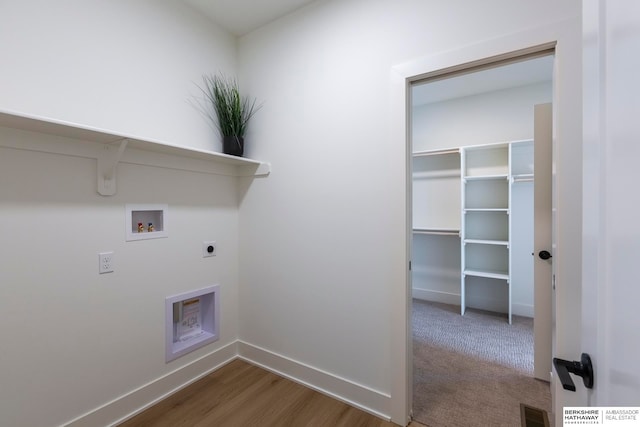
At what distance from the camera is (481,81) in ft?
10.2

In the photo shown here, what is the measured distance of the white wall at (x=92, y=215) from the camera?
1334mm

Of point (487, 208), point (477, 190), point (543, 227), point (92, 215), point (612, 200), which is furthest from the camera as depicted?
point (477, 190)

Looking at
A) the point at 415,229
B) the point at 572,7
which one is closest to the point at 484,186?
the point at 415,229

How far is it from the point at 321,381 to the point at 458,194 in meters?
2.88

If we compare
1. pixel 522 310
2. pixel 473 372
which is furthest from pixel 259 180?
pixel 522 310

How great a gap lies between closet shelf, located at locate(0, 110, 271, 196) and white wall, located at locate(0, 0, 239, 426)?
0.13ft

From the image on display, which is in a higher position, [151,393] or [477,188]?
[477,188]

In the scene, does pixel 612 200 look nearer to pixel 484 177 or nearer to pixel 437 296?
pixel 484 177

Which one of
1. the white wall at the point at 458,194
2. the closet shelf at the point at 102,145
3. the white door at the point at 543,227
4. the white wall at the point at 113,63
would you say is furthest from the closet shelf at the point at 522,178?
the white wall at the point at 113,63

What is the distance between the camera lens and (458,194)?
3.69 meters

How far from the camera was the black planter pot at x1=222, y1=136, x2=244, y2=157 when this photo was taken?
2.19 m

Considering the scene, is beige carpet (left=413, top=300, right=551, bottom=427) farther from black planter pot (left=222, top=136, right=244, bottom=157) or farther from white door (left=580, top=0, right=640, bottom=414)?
black planter pot (left=222, top=136, right=244, bottom=157)

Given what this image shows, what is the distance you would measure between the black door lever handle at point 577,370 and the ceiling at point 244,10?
234cm

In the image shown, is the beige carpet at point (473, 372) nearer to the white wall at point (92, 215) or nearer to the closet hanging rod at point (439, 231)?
the closet hanging rod at point (439, 231)
